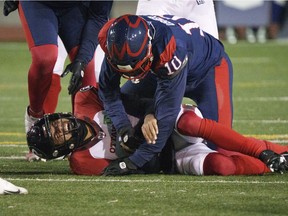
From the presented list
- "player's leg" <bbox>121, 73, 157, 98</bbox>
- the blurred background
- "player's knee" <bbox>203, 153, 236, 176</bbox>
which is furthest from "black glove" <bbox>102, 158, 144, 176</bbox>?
the blurred background

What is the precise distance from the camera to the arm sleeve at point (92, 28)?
6133mm

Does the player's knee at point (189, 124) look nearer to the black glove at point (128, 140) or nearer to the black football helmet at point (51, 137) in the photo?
the black glove at point (128, 140)

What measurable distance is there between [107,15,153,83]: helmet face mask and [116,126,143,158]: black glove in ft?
1.08

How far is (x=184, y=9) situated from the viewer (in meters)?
6.60

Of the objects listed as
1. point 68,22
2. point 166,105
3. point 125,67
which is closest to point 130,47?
point 125,67

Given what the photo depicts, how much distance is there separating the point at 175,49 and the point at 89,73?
135 centimetres

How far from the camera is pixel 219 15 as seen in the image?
20.3 metres

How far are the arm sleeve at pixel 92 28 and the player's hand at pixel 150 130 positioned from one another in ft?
3.53

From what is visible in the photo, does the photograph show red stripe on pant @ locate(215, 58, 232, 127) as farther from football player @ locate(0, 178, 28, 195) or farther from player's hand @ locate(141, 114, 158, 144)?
football player @ locate(0, 178, 28, 195)

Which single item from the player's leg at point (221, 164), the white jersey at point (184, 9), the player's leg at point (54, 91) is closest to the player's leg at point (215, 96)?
the player's leg at point (221, 164)

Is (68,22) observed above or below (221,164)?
above

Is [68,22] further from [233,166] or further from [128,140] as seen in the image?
[233,166]

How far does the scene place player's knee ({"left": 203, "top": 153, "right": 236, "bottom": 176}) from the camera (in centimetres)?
523

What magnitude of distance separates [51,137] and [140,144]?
49 centimetres
